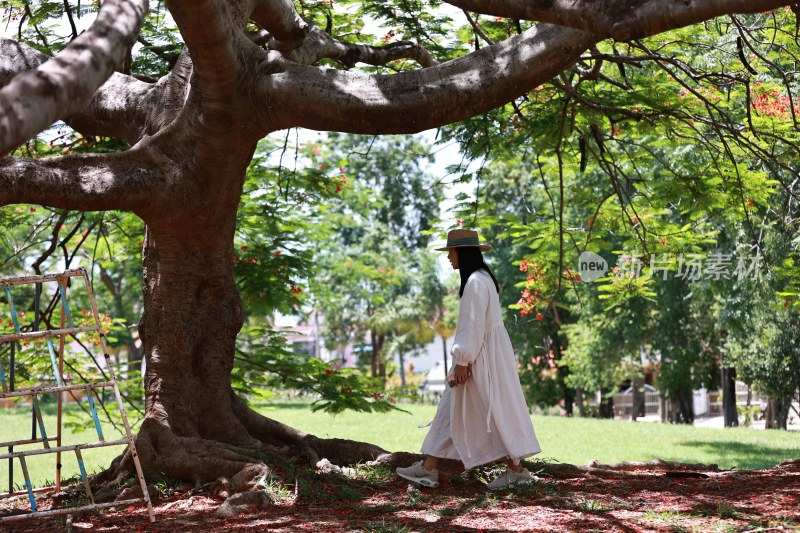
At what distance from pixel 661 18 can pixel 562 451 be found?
36.2 ft

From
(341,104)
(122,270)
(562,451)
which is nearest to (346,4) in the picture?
(341,104)

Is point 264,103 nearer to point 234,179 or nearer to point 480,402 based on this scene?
point 234,179

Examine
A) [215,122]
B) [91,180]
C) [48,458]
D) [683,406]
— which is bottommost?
[48,458]

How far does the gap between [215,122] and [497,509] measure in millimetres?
3196

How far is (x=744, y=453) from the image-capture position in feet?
45.2

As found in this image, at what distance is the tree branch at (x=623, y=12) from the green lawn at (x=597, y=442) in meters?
5.90

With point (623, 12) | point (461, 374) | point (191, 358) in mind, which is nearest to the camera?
point (623, 12)

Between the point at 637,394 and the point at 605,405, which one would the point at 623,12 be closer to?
the point at 637,394

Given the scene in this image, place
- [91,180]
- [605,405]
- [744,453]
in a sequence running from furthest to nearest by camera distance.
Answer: [605,405] < [744,453] < [91,180]

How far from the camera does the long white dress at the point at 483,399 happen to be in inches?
257

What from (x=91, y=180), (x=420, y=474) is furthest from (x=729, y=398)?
(x=91, y=180)

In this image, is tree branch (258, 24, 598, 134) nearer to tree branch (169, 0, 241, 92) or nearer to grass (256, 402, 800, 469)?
tree branch (169, 0, 241, 92)

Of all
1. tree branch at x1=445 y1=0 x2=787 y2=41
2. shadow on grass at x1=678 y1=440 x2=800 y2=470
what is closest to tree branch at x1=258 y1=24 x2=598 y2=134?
tree branch at x1=445 y1=0 x2=787 y2=41

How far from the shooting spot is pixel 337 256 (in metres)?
41.2
